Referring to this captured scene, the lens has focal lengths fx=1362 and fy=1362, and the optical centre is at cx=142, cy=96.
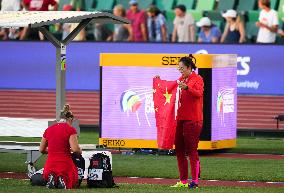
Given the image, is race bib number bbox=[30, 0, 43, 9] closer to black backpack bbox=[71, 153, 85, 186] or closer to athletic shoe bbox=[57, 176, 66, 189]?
black backpack bbox=[71, 153, 85, 186]

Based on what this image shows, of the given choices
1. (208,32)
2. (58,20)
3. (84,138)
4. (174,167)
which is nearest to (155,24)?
(208,32)

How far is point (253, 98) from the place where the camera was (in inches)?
1225

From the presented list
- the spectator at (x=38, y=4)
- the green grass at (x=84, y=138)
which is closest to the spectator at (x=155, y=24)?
the spectator at (x=38, y=4)

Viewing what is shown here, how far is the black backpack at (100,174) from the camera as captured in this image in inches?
773

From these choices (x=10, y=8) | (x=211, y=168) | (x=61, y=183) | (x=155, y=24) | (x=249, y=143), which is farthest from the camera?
(x=10, y=8)

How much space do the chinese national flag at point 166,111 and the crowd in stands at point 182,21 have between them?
35.3ft

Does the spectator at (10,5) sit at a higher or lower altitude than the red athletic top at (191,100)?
higher

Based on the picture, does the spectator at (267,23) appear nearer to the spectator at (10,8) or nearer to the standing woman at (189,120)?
the spectator at (10,8)

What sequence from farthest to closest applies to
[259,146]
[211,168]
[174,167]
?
[259,146]
[174,167]
[211,168]

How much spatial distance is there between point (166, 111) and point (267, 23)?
1227 cm

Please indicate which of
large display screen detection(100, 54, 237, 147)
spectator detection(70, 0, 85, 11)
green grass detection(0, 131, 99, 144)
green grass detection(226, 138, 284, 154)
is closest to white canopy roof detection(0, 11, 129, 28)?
large display screen detection(100, 54, 237, 147)

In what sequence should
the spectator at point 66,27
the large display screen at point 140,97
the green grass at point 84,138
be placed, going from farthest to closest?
1. the spectator at point 66,27
2. the green grass at point 84,138
3. the large display screen at point 140,97

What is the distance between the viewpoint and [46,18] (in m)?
21.1

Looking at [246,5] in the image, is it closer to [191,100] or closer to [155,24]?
[155,24]
